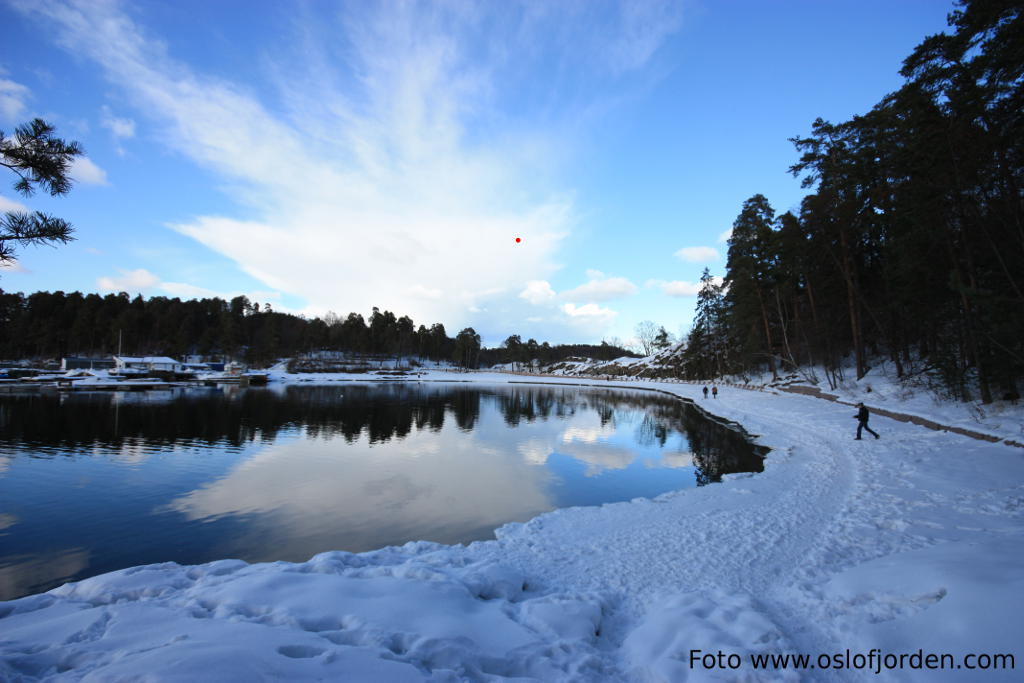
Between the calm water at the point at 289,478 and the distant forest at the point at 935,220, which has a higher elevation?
the distant forest at the point at 935,220

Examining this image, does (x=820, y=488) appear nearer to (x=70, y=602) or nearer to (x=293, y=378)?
(x=70, y=602)

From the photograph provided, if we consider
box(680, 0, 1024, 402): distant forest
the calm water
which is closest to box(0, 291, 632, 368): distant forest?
the calm water

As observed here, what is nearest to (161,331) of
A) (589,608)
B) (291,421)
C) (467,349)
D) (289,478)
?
(467,349)

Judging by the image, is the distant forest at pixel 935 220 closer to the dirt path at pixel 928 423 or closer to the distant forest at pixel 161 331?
the dirt path at pixel 928 423

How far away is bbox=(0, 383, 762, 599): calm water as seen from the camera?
8.13 m

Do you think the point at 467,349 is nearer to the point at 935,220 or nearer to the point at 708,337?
the point at 708,337

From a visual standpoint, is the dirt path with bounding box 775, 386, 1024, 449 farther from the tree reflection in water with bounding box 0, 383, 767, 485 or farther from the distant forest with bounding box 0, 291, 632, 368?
the distant forest with bounding box 0, 291, 632, 368

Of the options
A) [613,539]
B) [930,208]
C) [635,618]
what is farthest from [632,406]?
[635,618]

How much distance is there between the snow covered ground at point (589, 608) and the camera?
3.32 m

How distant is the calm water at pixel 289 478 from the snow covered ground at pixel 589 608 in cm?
262

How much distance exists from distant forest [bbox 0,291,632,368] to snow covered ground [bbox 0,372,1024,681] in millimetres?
92902

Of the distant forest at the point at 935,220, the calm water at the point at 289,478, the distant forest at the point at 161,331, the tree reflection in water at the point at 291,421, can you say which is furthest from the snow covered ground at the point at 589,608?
the distant forest at the point at 161,331

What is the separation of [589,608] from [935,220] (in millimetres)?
19761

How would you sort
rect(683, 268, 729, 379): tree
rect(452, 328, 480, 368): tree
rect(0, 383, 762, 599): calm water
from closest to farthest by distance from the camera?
rect(0, 383, 762, 599): calm water, rect(683, 268, 729, 379): tree, rect(452, 328, 480, 368): tree
